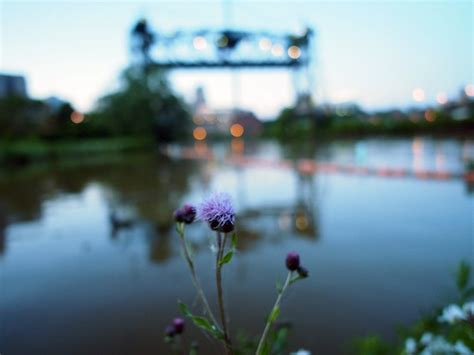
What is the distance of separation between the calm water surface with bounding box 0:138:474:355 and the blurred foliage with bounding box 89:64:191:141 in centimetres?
1744

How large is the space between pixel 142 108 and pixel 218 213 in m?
22.9

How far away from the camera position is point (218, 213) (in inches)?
Result: 24.5

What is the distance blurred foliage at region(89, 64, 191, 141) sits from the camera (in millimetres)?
22250

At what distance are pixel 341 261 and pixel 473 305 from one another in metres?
1.74

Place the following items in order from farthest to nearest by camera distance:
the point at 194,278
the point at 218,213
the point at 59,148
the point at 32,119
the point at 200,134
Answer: the point at 200,134 → the point at 32,119 → the point at 59,148 → the point at 194,278 → the point at 218,213

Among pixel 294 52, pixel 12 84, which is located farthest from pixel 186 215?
pixel 12 84

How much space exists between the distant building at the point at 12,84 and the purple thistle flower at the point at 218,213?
26.5 meters

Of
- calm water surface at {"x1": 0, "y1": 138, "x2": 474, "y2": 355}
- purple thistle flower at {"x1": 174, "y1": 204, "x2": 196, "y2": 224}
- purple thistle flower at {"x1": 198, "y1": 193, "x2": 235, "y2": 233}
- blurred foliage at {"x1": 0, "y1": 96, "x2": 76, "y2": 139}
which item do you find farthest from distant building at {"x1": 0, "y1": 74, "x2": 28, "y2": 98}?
purple thistle flower at {"x1": 198, "y1": 193, "x2": 235, "y2": 233}

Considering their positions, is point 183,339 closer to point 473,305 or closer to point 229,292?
point 229,292

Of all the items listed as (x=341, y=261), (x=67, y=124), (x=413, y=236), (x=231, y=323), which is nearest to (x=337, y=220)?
(x=413, y=236)

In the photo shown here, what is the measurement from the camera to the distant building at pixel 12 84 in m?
23.5

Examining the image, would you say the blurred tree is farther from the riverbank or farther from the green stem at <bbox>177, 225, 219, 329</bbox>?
the green stem at <bbox>177, 225, 219, 329</bbox>

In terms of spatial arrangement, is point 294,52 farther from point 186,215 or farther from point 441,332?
point 186,215

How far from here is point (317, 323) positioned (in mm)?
1939
